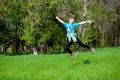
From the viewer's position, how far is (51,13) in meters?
38.9

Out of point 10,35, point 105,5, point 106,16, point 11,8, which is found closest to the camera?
point 11,8

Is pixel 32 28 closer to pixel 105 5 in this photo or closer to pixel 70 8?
pixel 70 8

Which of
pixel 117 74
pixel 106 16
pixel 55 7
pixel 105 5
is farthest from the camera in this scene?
pixel 106 16

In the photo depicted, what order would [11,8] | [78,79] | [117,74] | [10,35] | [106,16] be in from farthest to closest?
[106,16] < [10,35] < [11,8] < [117,74] < [78,79]

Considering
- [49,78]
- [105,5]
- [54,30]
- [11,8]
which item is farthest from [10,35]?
[49,78]

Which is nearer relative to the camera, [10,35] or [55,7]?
[55,7]

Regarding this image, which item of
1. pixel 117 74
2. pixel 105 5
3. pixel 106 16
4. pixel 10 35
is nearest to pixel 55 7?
pixel 10 35

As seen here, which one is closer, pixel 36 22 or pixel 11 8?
pixel 36 22

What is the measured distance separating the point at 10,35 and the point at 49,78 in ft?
138

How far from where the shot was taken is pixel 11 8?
43.1 metres

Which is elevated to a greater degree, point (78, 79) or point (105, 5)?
point (105, 5)

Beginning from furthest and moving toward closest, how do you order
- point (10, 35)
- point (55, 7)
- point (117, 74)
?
1. point (10, 35)
2. point (55, 7)
3. point (117, 74)

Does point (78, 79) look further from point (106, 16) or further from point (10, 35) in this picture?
point (106, 16)

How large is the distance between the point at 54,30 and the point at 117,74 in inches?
1229
